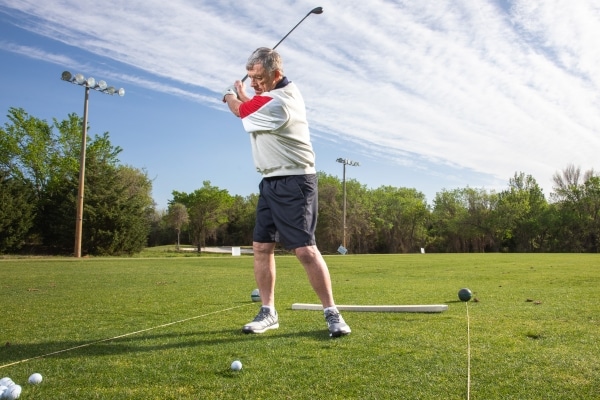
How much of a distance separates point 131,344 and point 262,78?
96.1 inches

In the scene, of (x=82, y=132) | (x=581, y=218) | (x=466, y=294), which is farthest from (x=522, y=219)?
(x=466, y=294)

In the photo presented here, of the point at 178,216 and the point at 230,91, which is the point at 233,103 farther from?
the point at 178,216

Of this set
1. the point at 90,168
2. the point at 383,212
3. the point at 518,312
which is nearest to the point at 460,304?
the point at 518,312

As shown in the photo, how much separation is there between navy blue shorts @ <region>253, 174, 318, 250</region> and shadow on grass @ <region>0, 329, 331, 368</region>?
764mm

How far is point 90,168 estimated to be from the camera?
35.7 metres

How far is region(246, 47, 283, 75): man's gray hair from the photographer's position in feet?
13.7

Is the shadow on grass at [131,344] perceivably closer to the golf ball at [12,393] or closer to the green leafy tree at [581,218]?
the golf ball at [12,393]

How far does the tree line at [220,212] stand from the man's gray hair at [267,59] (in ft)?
107

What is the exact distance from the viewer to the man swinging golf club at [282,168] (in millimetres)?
3977

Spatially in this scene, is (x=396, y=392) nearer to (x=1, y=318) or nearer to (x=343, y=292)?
(x=1, y=318)

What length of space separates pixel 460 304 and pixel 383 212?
7285 cm

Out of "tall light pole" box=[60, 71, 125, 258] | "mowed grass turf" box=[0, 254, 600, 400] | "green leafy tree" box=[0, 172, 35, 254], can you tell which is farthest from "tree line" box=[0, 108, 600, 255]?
"mowed grass turf" box=[0, 254, 600, 400]

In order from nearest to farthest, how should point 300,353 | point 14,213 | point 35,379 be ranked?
point 35,379 → point 300,353 → point 14,213

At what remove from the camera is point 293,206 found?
400cm
